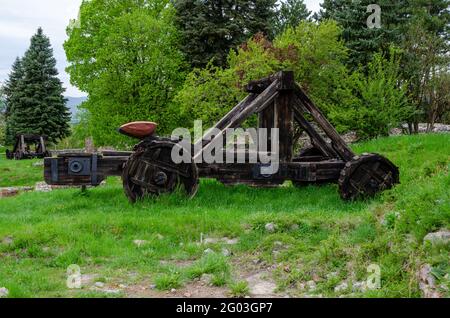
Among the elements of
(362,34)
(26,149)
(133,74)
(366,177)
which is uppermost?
(362,34)

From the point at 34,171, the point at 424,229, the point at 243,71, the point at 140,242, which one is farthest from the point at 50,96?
the point at 424,229

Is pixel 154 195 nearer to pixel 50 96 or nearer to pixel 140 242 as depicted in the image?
pixel 140 242

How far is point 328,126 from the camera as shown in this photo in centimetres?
1079

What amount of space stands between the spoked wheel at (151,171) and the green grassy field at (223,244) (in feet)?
0.80

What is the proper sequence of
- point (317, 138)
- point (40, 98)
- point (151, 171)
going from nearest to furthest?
point (151, 171) → point (317, 138) → point (40, 98)

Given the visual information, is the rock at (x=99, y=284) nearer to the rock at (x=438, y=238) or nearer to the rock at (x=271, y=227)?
the rock at (x=271, y=227)

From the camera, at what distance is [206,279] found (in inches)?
217

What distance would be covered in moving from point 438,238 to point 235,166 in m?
5.56

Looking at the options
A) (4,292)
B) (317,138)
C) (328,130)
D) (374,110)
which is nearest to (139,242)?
(4,292)

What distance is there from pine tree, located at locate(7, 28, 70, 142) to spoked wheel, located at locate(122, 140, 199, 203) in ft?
125

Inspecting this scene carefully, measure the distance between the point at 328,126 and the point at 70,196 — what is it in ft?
20.1

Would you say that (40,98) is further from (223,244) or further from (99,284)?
(99,284)

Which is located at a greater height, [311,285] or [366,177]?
[366,177]

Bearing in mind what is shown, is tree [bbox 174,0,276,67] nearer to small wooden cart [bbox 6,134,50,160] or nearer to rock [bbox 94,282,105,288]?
small wooden cart [bbox 6,134,50,160]
